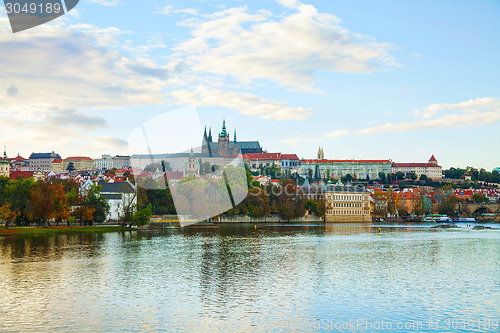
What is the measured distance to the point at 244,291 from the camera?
80.6 ft

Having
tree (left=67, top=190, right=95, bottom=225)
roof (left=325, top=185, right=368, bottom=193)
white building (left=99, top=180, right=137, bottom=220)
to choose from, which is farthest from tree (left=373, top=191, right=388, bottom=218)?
tree (left=67, top=190, right=95, bottom=225)

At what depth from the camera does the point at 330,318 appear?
19.7 meters

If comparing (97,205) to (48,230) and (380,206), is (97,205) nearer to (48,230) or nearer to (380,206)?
(48,230)

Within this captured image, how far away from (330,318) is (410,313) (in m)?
3.23

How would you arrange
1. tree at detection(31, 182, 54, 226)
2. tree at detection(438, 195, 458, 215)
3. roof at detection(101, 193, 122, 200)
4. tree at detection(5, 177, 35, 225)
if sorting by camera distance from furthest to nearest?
tree at detection(438, 195, 458, 215)
roof at detection(101, 193, 122, 200)
tree at detection(5, 177, 35, 225)
tree at detection(31, 182, 54, 226)

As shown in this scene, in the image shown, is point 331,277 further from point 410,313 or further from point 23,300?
point 23,300

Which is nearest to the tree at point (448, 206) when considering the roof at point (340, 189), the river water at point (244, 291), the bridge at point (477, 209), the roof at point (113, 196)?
the bridge at point (477, 209)

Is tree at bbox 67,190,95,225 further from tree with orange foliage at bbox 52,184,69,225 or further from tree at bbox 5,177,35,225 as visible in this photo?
tree at bbox 5,177,35,225

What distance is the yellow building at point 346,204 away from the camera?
406ft

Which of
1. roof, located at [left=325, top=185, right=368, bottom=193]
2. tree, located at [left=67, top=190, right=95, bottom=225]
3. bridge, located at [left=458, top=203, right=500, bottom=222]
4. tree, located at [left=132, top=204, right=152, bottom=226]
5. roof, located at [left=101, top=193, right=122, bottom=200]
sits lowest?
bridge, located at [left=458, top=203, right=500, bottom=222]

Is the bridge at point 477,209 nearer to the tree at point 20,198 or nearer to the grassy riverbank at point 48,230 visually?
the grassy riverbank at point 48,230

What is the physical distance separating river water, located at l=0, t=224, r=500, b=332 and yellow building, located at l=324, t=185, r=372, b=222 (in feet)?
268

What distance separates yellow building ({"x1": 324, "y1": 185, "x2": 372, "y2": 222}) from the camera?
123750 millimetres

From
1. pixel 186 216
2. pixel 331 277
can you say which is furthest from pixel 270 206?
pixel 331 277
